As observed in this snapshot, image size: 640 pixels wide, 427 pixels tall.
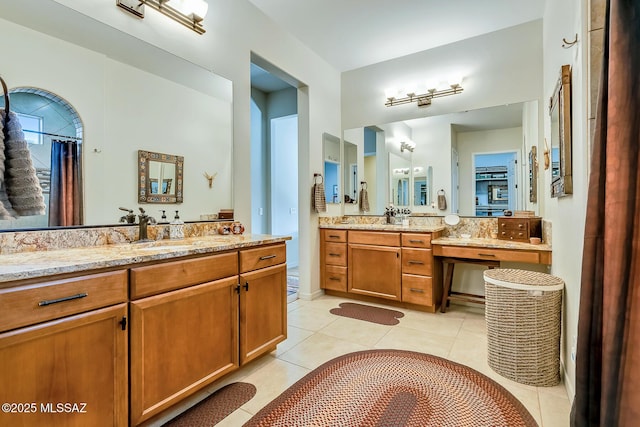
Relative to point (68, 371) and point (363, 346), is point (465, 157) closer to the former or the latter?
point (363, 346)

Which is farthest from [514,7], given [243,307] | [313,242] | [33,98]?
[33,98]

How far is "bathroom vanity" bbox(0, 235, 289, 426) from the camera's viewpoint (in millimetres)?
1029

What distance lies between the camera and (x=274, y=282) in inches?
82.5

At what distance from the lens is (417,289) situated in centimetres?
305

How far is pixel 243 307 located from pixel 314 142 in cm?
226

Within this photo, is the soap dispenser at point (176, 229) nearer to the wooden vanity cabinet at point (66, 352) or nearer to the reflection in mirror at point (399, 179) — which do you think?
the wooden vanity cabinet at point (66, 352)

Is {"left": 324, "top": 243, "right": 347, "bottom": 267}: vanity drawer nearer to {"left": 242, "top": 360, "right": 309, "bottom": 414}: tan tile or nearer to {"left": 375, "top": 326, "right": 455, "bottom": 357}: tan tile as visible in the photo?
{"left": 375, "top": 326, "right": 455, "bottom": 357}: tan tile

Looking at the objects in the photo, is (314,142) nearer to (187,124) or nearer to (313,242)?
(313,242)

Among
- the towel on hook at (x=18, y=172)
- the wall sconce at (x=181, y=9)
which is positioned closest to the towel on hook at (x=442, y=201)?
the wall sconce at (x=181, y=9)

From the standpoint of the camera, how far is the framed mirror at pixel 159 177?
1.94 m

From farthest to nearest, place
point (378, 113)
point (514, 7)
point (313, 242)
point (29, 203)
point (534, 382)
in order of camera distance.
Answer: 1. point (378, 113)
2. point (313, 242)
3. point (514, 7)
4. point (534, 382)
5. point (29, 203)

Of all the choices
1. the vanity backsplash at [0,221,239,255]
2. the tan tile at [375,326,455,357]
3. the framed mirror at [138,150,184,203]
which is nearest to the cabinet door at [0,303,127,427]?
the vanity backsplash at [0,221,239,255]

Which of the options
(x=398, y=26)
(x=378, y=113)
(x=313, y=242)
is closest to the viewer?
(x=398, y=26)

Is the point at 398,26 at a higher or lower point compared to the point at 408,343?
higher
